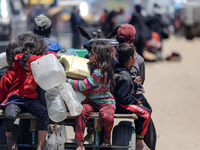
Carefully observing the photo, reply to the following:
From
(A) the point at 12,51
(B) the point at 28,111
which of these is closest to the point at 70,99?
(B) the point at 28,111

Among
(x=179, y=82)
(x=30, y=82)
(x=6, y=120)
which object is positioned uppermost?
(x=30, y=82)

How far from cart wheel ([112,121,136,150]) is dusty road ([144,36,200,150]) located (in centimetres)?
177

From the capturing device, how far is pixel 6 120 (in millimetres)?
4336

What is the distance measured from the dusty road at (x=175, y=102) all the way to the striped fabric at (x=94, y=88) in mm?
1986

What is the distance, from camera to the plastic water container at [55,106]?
4.37 meters

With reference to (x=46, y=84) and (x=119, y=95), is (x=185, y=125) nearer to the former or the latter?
(x=119, y=95)

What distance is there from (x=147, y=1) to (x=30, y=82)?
1985 cm

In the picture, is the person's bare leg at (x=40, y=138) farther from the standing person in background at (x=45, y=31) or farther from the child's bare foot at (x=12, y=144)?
the standing person in background at (x=45, y=31)

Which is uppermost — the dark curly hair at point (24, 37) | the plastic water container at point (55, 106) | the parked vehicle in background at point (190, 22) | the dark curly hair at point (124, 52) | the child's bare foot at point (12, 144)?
the dark curly hair at point (24, 37)

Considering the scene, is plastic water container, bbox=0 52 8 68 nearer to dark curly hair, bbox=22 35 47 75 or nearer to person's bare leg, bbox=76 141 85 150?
dark curly hair, bbox=22 35 47 75

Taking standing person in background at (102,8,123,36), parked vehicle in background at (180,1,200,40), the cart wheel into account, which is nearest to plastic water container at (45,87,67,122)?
the cart wheel

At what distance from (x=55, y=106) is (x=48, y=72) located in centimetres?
32

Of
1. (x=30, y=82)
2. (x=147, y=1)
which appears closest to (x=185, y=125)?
Result: (x=30, y=82)

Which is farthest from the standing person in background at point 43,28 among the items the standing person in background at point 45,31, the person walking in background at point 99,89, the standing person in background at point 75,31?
the standing person in background at point 75,31
